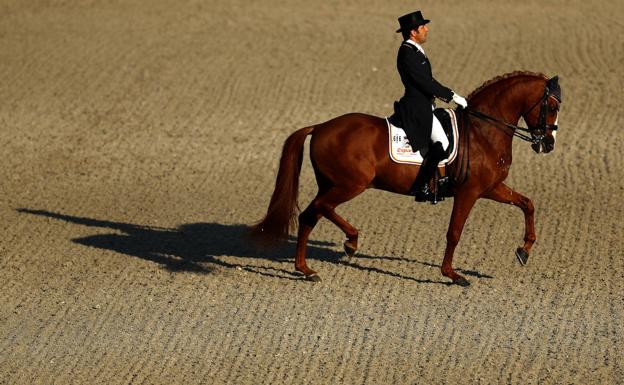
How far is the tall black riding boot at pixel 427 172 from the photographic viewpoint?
1153 cm

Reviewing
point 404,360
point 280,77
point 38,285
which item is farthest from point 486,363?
point 280,77

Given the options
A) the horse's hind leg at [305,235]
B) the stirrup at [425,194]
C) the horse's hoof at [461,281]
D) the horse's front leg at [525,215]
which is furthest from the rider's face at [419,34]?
the horse's hoof at [461,281]

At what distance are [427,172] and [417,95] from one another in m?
0.79

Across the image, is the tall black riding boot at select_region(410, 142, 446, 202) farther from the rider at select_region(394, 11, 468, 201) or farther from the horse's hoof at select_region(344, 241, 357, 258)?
the horse's hoof at select_region(344, 241, 357, 258)

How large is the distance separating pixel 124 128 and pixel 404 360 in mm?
9292

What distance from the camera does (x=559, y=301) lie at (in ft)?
37.5

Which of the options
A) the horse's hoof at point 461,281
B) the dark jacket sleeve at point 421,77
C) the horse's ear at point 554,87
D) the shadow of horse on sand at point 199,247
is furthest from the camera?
the shadow of horse on sand at point 199,247

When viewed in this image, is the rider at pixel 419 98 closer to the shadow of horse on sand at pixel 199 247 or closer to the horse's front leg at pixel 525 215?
the horse's front leg at pixel 525 215

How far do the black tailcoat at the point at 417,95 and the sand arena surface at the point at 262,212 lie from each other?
161cm

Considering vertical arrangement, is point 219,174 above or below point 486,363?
below

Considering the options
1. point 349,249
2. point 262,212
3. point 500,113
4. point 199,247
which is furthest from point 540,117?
point 262,212

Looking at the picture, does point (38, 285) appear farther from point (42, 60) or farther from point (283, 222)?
point (42, 60)

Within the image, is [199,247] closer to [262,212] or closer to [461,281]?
[262,212]

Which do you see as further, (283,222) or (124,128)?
(124,128)
